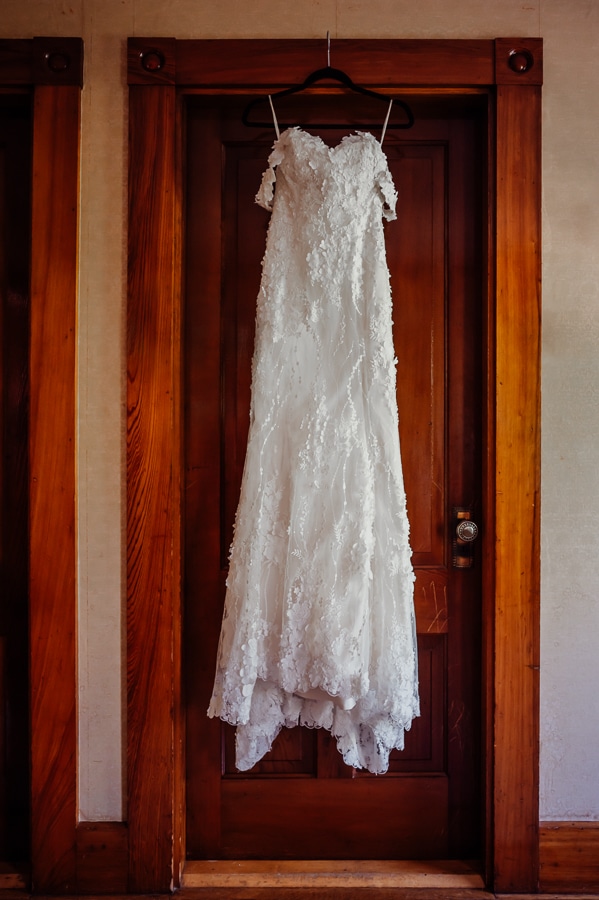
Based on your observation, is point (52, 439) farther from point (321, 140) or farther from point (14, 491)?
point (321, 140)

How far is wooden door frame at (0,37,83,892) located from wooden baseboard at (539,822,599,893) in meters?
1.22

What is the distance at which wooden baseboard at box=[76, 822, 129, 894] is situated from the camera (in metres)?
1.50

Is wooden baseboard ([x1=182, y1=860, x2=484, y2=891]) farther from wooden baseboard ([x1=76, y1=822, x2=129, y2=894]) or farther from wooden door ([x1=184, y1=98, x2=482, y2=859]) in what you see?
wooden baseboard ([x1=76, y1=822, x2=129, y2=894])

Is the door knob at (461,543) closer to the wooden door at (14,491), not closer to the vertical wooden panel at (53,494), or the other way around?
the vertical wooden panel at (53,494)

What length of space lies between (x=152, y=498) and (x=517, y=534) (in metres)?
0.95

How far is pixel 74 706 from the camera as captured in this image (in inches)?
59.7

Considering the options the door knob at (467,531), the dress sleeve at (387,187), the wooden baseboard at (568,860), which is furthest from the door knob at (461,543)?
the dress sleeve at (387,187)

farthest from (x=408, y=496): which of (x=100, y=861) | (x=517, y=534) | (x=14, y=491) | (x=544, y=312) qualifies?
(x=100, y=861)

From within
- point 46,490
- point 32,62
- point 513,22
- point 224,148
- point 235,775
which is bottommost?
point 235,775

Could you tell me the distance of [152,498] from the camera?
59.7 inches

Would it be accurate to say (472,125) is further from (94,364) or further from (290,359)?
(94,364)

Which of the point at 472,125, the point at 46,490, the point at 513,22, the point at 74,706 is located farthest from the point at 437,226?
the point at 74,706

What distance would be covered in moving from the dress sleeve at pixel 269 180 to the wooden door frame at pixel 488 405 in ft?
0.62

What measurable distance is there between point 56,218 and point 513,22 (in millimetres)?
1273
